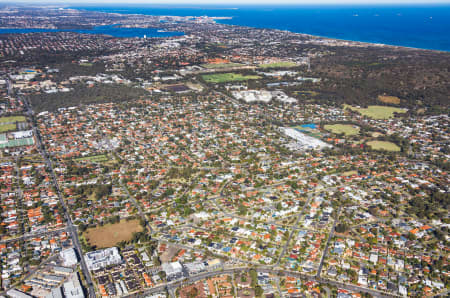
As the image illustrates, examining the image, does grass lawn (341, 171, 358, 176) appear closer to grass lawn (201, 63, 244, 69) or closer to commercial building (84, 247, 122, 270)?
commercial building (84, 247, 122, 270)

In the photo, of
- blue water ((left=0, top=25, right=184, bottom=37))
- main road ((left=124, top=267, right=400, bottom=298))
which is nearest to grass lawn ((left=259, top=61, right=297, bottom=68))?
blue water ((left=0, top=25, right=184, bottom=37))

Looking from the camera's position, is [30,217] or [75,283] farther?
[30,217]

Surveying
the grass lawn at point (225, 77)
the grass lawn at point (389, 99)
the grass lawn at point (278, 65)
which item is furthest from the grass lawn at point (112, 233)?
the grass lawn at point (278, 65)

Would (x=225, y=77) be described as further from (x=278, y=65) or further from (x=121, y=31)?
(x=121, y=31)

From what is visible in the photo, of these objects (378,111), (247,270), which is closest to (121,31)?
(378,111)

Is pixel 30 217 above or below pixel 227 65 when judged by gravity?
below

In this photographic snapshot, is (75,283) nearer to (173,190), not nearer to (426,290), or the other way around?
(173,190)

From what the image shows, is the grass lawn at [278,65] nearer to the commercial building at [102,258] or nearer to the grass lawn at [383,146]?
the grass lawn at [383,146]

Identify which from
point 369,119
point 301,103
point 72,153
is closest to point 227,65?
point 301,103
